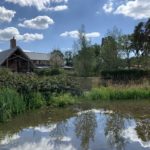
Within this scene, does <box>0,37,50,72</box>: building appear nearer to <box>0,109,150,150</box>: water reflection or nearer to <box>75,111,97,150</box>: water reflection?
<box>75,111,97,150</box>: water reflection

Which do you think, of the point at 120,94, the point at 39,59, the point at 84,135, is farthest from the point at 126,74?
the point at 39,59

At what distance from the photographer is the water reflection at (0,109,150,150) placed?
7688 millimetres

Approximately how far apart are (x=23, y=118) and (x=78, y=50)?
4094cm

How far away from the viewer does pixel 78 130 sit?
966 cm

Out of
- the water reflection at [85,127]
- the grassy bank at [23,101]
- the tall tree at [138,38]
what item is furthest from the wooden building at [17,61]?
the water reflection at [85,127]

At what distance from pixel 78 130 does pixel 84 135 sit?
0.74 meters

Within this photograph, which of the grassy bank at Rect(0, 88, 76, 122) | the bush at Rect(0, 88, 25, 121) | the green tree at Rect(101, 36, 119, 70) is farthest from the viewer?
the green tree at Rect(101, 36, 119, 70)

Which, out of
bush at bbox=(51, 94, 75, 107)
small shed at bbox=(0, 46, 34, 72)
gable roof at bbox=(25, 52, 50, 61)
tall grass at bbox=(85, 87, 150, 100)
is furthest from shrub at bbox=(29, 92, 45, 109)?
gable roof at bbox=(25, 52, 50, 61)

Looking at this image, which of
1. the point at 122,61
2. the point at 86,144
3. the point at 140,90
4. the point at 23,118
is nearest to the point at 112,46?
the point at 122,61

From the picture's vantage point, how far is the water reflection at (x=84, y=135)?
7688mm

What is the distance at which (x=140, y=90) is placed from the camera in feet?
62.8

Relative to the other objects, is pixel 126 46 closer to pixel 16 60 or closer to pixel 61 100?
pixel 16 60

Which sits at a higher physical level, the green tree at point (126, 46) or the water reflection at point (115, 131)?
the green tree at point (126, 46)

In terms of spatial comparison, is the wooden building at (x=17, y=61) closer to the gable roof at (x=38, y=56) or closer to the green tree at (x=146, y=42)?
the green tree at (x=146, y=42)
